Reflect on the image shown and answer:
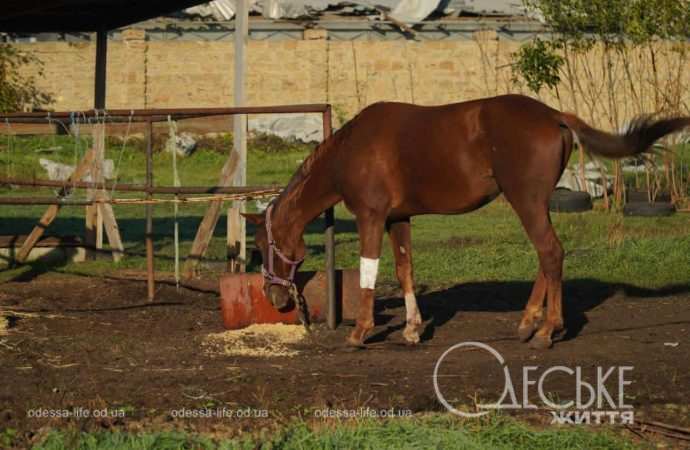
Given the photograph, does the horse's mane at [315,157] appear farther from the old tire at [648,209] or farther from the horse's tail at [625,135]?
the old tire at [648,209]

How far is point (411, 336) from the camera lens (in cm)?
947

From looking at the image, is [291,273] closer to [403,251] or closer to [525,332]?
[403,251]

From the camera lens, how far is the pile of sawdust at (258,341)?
9.09 meters

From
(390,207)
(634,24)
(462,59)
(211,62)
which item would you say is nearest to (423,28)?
(462,59)

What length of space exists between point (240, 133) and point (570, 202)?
7.27m

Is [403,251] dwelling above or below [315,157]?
below

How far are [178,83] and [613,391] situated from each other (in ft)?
75.9

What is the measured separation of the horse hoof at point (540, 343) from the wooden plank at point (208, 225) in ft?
14.1

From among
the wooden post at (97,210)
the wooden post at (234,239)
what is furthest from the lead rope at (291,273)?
the wooden post at (97,210)

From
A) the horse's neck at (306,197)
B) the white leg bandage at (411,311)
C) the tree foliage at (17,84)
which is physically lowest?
the white leg bandage at (411,311)

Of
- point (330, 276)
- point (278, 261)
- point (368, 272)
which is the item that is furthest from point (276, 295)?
point (368, 272)

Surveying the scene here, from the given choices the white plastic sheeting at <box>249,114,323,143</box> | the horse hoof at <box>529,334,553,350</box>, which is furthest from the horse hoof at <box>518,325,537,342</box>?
the white plastic sheeting at <box>249,114,323,143</box>

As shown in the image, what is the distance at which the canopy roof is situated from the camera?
43.8 feet

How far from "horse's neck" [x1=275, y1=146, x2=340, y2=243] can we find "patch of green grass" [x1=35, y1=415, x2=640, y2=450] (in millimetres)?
3595
